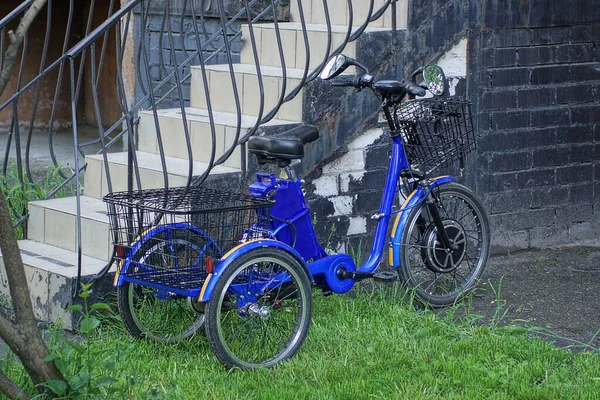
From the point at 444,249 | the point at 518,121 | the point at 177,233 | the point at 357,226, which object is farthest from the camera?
the point at 518,121

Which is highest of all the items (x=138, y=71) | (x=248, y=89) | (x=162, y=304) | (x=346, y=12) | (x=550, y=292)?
(x=346, y=12)

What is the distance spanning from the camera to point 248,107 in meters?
5.76

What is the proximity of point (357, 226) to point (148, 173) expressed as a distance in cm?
125

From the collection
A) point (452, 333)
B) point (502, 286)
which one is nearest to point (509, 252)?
point (502, 286)

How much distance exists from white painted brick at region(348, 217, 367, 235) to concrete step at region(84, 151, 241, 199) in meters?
0.87

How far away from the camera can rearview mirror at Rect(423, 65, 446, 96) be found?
482 centimetres

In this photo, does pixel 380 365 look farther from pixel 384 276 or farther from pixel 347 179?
pixel 347 179

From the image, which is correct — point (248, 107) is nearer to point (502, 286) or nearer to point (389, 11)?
point (389, 11)

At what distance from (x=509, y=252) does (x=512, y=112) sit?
0.91 m

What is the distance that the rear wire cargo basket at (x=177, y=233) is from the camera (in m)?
4.16

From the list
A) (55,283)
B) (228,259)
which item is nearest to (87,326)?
(228,259)

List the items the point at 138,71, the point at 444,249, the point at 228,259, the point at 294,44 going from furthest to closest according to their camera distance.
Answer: the point at 138,71 → the point at 294,44 → the point at 444,249 → the point at 228,259

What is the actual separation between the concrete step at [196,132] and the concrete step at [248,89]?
6 centimetres

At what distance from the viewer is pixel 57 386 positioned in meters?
3.42
